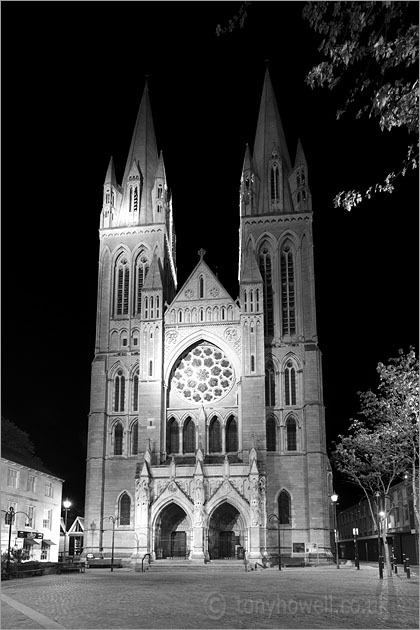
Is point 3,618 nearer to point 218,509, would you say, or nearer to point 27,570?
point 27,570

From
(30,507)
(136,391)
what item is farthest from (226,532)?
(30,507)

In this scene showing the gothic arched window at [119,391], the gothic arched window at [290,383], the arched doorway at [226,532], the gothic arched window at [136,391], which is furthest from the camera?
the gothic arched window at [119,391]

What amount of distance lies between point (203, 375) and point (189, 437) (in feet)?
16.7

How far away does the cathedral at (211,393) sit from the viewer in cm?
5206

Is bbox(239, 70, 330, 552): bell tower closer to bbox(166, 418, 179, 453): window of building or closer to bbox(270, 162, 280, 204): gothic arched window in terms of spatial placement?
bbox(270, 162, 280, 204): gothic arched window

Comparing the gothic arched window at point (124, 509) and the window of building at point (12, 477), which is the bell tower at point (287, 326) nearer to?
the gothic arched window at point (124, 509)

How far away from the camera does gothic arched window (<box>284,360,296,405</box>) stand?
56938 millimetres

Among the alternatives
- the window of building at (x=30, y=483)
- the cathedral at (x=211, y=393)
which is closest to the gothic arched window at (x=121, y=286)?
the cathedral at (x=211, y=393)

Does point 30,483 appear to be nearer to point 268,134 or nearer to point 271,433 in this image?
point 271,433

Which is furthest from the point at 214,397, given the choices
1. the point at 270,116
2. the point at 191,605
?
the point at 191,605

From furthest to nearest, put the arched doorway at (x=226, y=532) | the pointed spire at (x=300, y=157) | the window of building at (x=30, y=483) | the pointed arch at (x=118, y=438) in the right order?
the pointed spire at (x=300, y=157), the pointed arch at (x=118, y=438), the window of building at (x=30, y=483), the arched doorway at (x=226, y=532)

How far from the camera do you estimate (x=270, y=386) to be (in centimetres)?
5741

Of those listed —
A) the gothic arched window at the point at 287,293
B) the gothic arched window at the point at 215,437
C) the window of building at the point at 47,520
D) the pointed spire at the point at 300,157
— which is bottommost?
the window of building at the point at 47,520

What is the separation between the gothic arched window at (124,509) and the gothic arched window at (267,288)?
692 inches
